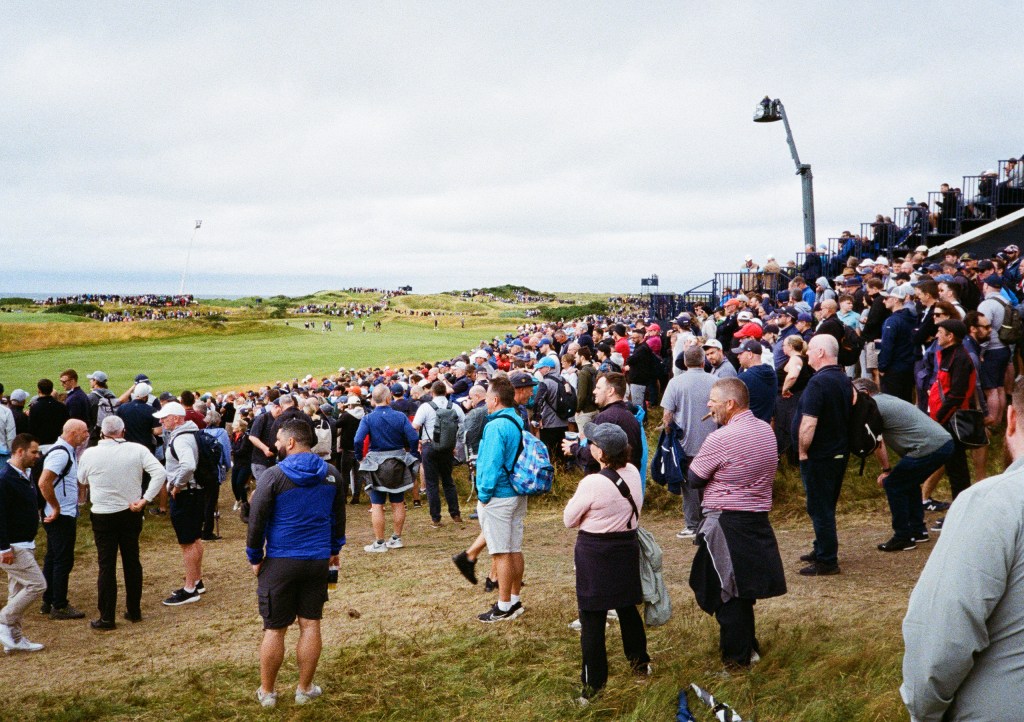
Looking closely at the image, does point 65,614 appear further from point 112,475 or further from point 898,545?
point 898,545

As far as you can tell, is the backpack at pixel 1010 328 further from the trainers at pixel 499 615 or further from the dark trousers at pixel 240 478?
the dark trousers at pixel 240 478

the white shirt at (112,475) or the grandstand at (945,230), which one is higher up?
the grandstand at (945,230)

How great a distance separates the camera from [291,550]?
17.3ft

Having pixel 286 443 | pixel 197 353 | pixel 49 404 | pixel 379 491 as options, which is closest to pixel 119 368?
pixel 197 353

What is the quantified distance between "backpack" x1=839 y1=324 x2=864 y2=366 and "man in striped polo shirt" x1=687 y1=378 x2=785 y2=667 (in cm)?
531

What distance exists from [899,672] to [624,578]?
1.79 meters

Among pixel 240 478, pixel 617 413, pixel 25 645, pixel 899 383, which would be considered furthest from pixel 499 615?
pixel 240 478

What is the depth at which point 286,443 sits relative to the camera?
535 centimetres

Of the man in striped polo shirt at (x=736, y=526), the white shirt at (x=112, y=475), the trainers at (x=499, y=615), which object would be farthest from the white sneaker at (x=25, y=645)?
the man in striped polo shirt at (x=736, y=526)

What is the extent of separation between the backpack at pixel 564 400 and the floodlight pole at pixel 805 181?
908 centimetres

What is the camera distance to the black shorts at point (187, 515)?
820 cm

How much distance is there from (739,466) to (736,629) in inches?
42.4

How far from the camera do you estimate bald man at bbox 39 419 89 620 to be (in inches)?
310

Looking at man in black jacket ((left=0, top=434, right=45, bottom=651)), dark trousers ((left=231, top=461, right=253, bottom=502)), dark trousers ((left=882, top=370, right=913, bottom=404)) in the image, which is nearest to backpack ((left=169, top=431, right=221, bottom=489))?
man in black jacket ((left=0, top=434, right=45, bottom=651))
